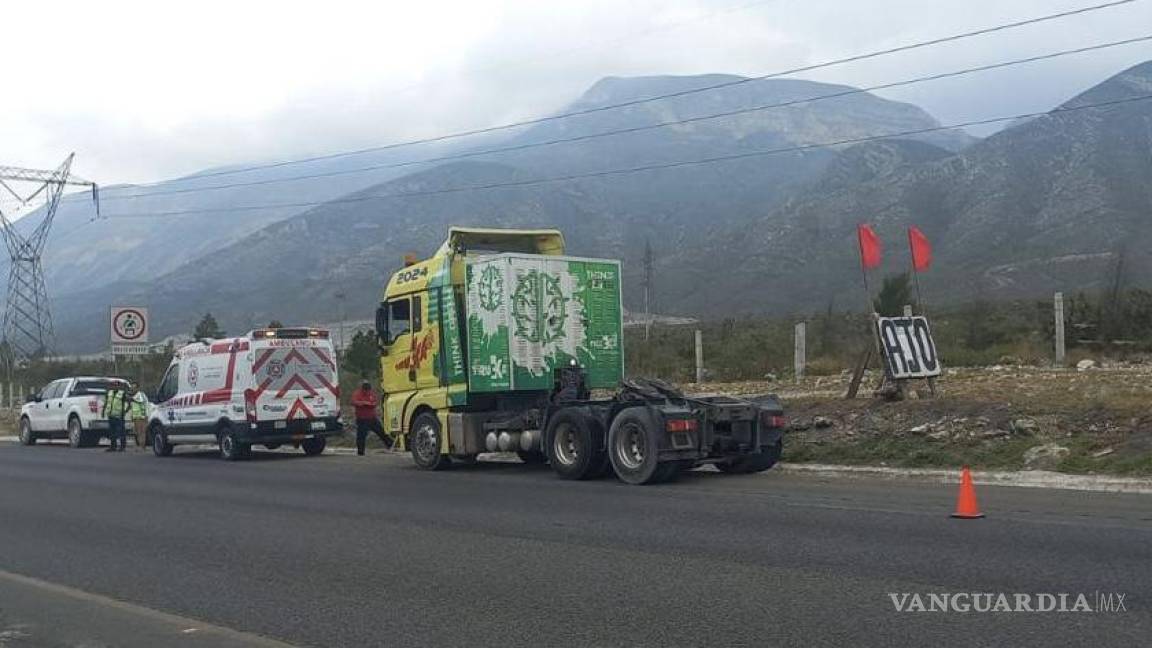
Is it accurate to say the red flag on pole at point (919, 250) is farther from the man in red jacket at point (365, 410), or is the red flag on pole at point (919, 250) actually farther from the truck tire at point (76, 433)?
the truck tire at point (76, 433)

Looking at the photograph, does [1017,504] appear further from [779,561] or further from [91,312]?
[91,312]

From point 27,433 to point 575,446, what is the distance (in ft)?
72.0

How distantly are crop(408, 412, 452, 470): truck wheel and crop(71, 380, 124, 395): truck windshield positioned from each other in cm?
1467

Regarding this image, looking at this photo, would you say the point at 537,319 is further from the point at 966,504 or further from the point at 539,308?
the point at 966,504

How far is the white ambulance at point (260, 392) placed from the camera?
75.2ft

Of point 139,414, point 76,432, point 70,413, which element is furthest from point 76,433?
point 139,414

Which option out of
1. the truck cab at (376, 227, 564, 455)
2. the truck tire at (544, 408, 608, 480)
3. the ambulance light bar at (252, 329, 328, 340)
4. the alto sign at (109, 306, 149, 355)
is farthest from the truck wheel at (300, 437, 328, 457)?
the alto sign at (109, 306, 149, 355)

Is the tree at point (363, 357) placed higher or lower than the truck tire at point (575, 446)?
higher

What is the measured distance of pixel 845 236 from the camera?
120875 mm

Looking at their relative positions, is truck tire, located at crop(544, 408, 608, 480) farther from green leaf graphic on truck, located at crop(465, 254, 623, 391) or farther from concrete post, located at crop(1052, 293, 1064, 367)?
concrete post, located at crop(1052, 293, 1064, 367)

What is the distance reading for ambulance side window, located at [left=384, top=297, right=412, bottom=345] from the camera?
1889 cm

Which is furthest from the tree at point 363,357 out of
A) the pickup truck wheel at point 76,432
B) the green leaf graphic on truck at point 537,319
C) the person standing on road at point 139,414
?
the green leaf graphic on truck at point 537,319

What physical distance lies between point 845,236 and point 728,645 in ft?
387

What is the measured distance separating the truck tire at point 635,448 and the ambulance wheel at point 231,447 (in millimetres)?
10229
